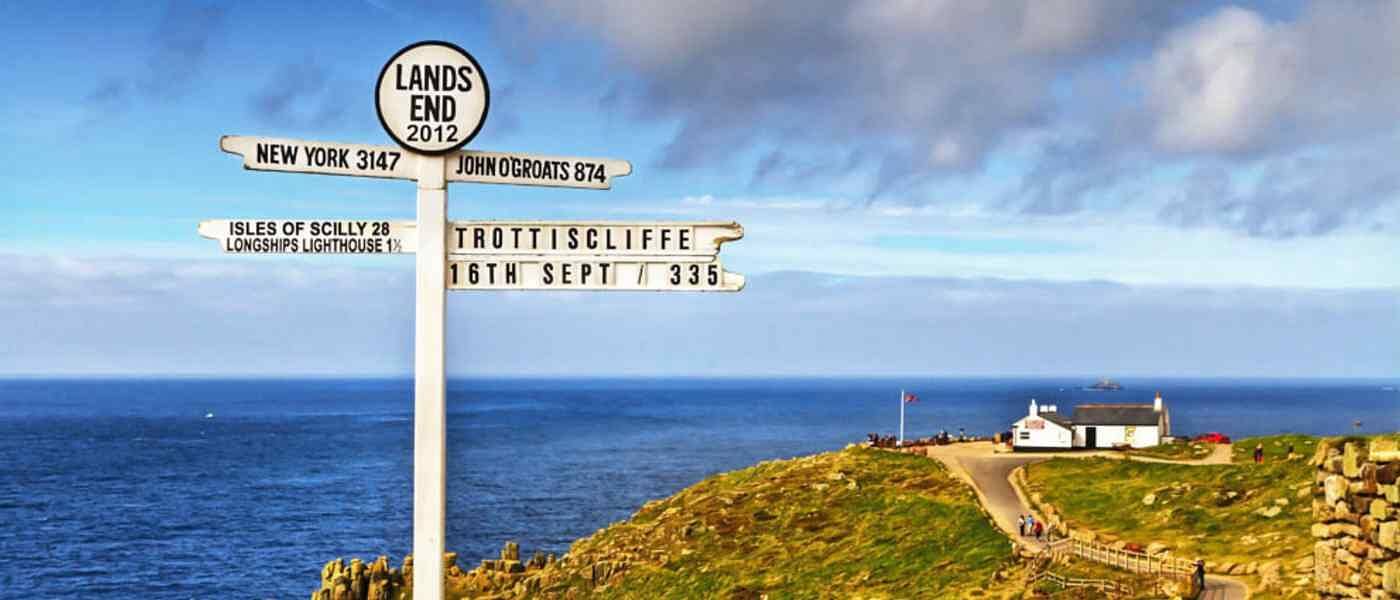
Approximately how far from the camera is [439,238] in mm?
9508

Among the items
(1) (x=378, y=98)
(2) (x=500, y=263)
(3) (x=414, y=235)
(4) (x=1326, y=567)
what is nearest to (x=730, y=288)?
(2) (x=500, y=263)

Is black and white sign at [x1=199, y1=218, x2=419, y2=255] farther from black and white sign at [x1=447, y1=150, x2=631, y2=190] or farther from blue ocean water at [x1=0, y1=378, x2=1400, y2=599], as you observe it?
blue ocean water at [x1=0, y1=378, x2=1400, y2=599]

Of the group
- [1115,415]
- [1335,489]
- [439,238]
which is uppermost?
[439,238]

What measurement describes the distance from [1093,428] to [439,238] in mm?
67209

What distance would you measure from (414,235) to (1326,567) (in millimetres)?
11519

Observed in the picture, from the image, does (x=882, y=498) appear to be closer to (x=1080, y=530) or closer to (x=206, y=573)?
(x=1080, y=530)

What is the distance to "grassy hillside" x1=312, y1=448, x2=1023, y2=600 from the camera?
3906 cm

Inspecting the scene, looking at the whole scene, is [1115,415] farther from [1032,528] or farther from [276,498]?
[276,498]

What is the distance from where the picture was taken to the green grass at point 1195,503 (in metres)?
34.6

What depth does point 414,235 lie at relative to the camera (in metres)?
9.66

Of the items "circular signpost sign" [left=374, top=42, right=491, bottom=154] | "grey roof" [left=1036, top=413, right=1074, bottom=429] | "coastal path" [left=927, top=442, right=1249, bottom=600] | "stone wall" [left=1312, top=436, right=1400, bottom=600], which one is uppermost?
"circular signpost sign" [left=374, top=42, right=491, bottom=154]

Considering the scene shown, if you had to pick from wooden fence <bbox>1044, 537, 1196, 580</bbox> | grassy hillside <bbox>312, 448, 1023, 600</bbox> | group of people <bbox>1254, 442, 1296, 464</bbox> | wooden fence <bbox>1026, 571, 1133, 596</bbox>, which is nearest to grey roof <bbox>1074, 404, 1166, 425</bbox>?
group of people <bbox>1254, 442, 1296, 464</bbox>

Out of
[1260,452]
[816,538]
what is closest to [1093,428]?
[1260,452]

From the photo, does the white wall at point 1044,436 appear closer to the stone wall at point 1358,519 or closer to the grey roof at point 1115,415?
the grey roof at point 1115,415
